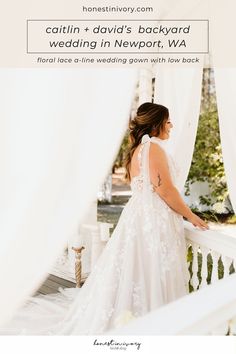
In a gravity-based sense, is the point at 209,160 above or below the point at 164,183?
above

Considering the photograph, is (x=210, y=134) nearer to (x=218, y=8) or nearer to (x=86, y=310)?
(x=218, y=8)

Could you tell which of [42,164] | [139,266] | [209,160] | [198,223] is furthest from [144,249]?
[209,160]

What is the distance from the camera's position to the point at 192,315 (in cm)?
104

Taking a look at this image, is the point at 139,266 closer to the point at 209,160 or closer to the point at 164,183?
the point at 164,183

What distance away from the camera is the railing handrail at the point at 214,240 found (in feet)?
6.53

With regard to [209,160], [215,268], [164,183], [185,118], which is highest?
[185,118]

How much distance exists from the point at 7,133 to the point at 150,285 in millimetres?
1219

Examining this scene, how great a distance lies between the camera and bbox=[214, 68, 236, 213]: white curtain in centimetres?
229

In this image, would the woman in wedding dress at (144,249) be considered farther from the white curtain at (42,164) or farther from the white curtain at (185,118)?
the white curtain at (42,164)

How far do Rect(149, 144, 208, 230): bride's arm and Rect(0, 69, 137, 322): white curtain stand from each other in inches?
30.2

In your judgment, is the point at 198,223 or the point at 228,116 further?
the point at 228,116

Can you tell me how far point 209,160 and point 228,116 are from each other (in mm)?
4282

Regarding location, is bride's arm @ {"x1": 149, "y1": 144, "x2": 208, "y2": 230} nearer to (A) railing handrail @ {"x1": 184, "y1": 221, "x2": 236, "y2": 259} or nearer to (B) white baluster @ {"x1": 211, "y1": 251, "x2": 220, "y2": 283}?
(A) railing handrail @ {"x1": 184, "y1": 221, "x2": 236, "y2": 259}

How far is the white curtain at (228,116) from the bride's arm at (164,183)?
32 centimetres
